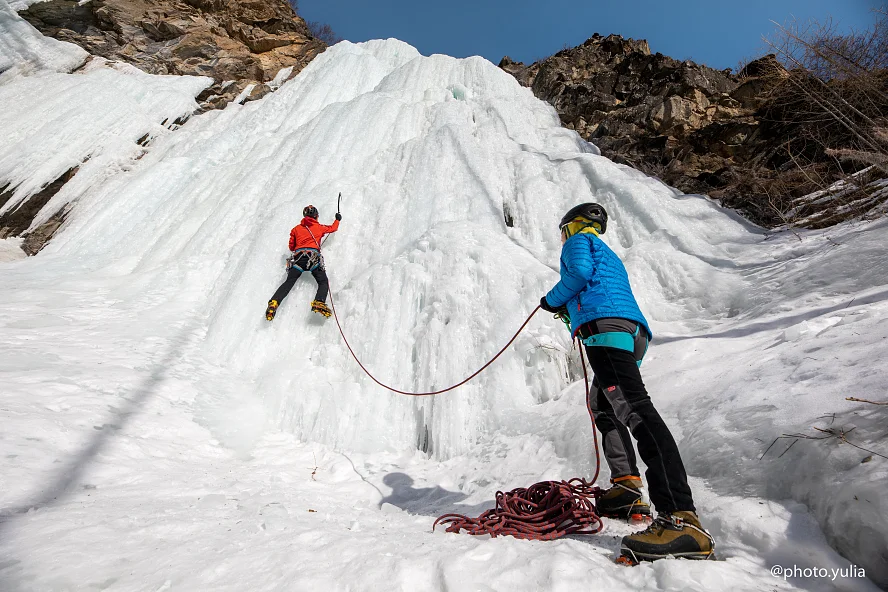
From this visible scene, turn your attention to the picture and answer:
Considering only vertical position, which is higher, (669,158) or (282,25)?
(282,25)

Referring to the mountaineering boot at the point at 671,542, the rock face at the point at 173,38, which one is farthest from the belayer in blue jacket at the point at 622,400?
the rock face at the point at 173,38

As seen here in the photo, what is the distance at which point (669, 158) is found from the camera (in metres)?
8.90

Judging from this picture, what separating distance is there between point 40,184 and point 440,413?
42.3ft

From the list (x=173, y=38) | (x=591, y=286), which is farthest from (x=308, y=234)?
(x=173, y=38)

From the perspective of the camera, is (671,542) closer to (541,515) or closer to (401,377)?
(541,515)

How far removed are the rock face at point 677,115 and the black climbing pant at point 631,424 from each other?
16.9 ft

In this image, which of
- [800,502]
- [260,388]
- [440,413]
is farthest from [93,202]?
[800,502]

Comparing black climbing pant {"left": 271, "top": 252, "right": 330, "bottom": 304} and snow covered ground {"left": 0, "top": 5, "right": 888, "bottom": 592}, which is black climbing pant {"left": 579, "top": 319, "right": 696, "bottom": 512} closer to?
snow covered ground {"left": 0, "top": 5, "right": 888, "bottom": 592}

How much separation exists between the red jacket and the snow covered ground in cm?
42

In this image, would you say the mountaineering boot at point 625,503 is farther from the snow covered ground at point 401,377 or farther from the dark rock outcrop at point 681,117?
the dark rock outcrop at point 681,117

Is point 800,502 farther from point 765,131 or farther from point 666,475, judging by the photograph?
point 765,131

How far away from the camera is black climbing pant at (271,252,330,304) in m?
5.36

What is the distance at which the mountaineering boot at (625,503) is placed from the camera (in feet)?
7.11

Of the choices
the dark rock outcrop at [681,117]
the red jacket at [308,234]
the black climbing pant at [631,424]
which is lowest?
the black climbing pant at [631,424]
